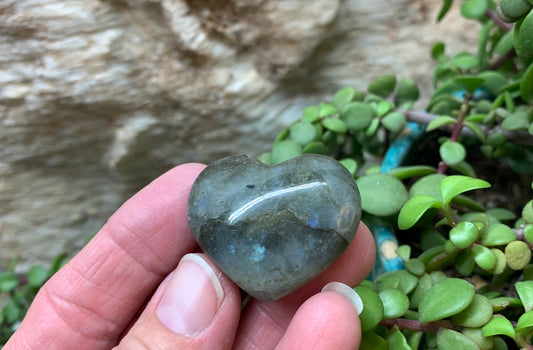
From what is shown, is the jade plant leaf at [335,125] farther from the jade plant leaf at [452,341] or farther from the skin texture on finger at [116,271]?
the jade plant leaf at [452,341]

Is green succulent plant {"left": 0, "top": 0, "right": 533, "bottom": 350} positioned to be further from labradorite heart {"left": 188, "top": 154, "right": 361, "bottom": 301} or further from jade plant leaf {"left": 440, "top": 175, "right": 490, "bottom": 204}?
labradorite heart {"left": 188, "top": 154, "right": 361, "bottom": 301}

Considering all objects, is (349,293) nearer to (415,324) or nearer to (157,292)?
(415,324)

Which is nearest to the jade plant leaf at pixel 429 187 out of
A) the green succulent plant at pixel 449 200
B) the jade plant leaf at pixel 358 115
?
the green succulent plant at pixel 449 200

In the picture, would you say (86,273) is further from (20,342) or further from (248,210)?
(248,210)

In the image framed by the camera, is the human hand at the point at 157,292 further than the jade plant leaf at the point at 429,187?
No

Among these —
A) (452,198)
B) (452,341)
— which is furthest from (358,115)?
(452,341)

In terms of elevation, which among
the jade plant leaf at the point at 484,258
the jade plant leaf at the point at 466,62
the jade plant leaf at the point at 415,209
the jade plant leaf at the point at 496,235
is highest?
the jade plant leaf at the point at 466,62

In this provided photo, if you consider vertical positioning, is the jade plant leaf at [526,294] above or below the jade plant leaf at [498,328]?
above
